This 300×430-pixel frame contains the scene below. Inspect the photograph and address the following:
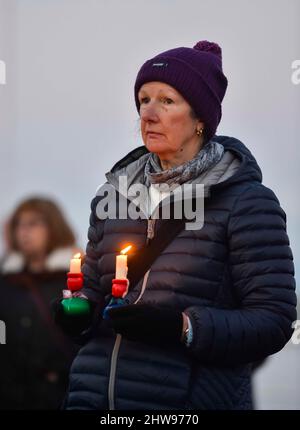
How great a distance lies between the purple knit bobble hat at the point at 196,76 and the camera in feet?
11.5

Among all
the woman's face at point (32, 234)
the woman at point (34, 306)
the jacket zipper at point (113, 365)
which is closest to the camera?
the jacket zipper at point (113, 365)

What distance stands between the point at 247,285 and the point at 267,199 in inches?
10.5

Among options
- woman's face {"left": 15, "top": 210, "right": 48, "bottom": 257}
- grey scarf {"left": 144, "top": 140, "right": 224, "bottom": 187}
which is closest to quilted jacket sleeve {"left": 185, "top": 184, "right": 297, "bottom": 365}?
grey scarf {"left": 144, "top": 140, "right": 224, "bottom": 187}

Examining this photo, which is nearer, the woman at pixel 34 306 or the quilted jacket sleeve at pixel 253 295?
the quilted jacket sleeve at pixel 253 295

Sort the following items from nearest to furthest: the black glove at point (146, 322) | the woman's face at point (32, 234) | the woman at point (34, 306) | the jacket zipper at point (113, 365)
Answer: the black glove at point (146, 322)
the jacket zipper at point (113, 365)
the woman at point (34, 306)
the woman's face at point (32, 234)

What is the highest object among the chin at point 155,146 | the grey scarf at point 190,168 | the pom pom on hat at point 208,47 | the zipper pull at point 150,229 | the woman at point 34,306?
the pom pom on hat at point 208,47

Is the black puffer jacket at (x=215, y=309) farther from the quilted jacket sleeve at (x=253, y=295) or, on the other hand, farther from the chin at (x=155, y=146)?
the chin at (x=155, y=146)

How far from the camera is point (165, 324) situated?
3.25m

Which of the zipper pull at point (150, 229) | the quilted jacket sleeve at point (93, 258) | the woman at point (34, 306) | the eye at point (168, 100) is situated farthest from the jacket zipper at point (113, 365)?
the woman at point (34, 306)

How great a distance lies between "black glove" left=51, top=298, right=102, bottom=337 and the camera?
11.5 ft

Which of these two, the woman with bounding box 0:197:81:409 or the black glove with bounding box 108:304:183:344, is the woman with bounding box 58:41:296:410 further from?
the woman with bounding box 0:197:81:409

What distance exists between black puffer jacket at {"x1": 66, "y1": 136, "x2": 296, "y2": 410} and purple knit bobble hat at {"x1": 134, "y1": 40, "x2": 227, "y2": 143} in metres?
0.24

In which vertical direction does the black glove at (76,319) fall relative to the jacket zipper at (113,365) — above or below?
above
